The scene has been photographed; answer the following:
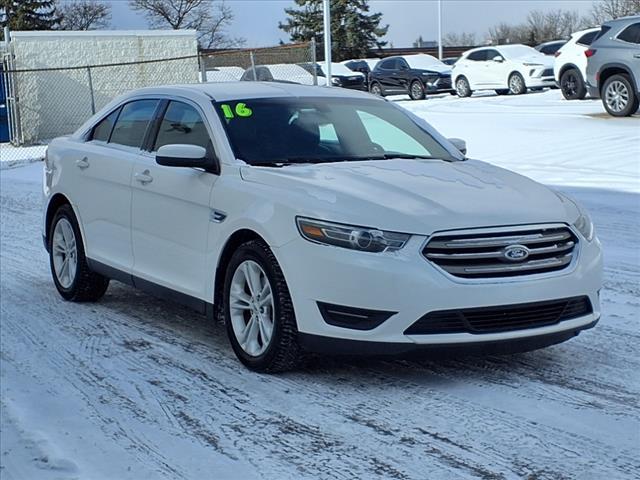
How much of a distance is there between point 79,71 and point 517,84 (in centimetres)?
1215

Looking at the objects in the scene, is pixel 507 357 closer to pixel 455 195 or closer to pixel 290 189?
pixel 455 195

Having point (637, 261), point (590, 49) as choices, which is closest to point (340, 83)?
point (590, 49)

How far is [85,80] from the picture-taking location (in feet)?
92.5

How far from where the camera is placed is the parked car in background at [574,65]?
2323 cm

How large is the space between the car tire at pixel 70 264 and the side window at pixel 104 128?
55 cm

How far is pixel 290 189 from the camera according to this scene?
17.9 ft

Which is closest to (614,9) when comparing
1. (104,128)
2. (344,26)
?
(344,26)

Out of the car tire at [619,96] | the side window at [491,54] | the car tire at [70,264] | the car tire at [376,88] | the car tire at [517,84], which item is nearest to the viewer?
the car tire at [70,264]

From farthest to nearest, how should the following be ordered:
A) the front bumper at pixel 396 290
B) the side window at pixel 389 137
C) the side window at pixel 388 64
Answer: the side window at pixel 388 64
the side window at pixel 389 137
the front bumper at pixel 396 290

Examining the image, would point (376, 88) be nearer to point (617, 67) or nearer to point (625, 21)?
point (625, 21)

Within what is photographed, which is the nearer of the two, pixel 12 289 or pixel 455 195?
pixel 455 195

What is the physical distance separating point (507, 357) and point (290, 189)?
4.96 ft

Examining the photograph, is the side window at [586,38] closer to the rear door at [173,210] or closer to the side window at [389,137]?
the side window at [389,137]

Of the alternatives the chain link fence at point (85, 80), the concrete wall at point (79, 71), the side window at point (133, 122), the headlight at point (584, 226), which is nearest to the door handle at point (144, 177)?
the side window at point (133, 122)
